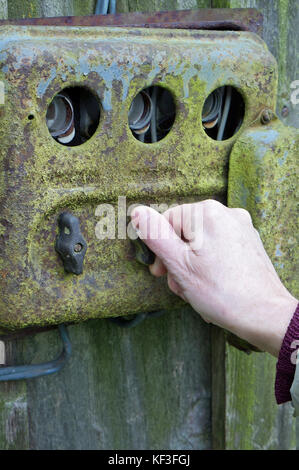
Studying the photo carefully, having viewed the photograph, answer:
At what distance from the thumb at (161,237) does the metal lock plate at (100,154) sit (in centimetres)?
4

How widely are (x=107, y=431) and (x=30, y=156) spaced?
586 mm

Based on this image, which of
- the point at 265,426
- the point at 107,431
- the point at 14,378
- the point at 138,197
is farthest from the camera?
the point at 265,426

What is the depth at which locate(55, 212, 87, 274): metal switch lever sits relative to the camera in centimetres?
73

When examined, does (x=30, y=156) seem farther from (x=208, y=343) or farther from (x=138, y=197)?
(x=208, y=343)

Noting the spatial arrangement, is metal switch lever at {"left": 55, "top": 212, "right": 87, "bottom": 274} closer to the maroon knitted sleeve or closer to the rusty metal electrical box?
the rusty metal electrical box

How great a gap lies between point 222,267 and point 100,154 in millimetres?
209

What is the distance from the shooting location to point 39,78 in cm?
68

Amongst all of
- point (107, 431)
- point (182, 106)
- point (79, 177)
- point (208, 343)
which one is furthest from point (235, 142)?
point (107, 431)

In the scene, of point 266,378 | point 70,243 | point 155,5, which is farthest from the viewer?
point 266,378

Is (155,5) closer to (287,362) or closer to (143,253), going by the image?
(143,253)

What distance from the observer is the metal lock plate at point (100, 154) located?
689 mm

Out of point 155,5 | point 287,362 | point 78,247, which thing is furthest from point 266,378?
point 155,5

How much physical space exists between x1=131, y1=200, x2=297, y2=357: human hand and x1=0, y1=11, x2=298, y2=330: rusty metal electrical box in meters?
0.06

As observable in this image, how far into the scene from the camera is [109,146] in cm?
75
